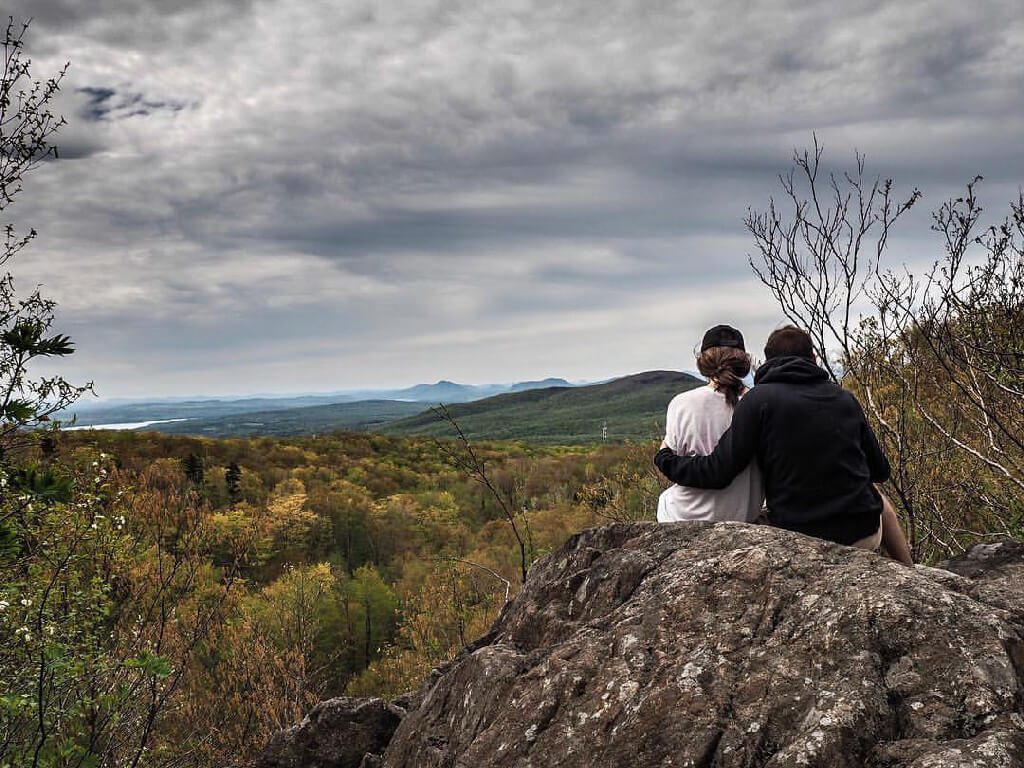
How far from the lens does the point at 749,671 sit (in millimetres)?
3373

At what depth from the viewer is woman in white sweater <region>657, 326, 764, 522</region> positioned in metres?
4.98

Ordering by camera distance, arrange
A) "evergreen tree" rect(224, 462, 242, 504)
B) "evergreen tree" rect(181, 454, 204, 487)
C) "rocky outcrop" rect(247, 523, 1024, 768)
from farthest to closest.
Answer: "evergreen tree" rect(224, 462, 242, 504)
"evergreen tree" rect(181, 454, 204, 487)
"rocky outcrop" rect(247, 523, 1024, 768)

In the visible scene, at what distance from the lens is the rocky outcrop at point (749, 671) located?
293 cm

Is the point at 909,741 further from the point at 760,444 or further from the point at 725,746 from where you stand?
the point at 760,444

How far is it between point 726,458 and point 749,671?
1.58 meters

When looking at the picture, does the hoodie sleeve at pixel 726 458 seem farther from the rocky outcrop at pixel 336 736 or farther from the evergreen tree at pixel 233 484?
the evergreen tree at pixel 233 484


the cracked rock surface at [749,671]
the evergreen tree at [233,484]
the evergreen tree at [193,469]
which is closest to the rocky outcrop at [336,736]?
the cracked rock surface at [749,671]

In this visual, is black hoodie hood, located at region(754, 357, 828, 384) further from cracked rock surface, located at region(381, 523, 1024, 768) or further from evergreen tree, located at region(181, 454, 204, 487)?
evergreen tree, located at region(181, 454, 204, 487)

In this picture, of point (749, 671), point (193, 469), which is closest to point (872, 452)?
point (749, 671)

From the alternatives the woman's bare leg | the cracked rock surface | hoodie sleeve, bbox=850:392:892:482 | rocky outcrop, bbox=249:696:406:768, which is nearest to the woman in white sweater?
the cracked rock surface

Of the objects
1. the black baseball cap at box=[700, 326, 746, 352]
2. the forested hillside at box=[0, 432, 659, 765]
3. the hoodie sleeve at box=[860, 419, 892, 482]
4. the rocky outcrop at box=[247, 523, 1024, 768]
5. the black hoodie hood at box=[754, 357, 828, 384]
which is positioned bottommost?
the forested hillside at box=[0, 432, 659, 765]

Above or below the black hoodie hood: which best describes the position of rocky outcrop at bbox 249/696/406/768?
below

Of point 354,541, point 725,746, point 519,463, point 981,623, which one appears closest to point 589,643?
point 725,746

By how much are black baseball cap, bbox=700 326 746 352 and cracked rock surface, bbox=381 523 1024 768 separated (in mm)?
1310
